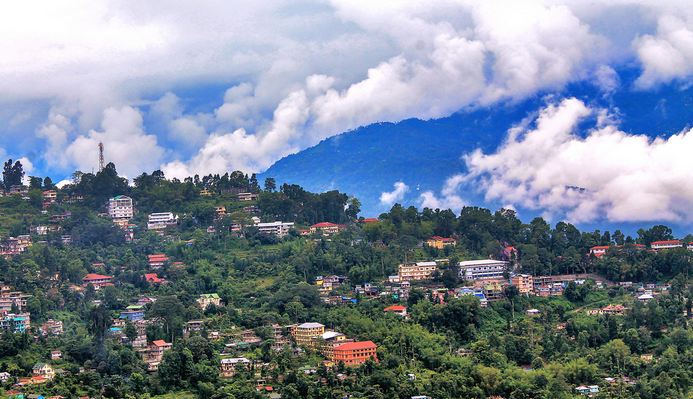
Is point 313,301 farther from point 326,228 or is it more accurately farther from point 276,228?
point 326,228

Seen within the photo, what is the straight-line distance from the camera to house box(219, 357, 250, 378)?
3331cm

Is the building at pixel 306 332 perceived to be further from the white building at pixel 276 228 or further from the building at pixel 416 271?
the white building at pixel 276 228

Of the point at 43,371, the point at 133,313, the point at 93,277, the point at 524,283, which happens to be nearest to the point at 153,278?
the point at 93,277

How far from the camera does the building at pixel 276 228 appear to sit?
47625 mm

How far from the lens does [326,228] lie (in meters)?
48.5

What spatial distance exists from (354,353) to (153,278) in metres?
10.7

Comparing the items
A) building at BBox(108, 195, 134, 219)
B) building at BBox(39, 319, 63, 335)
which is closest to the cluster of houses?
building at BBox(108, 195, 134, 219)

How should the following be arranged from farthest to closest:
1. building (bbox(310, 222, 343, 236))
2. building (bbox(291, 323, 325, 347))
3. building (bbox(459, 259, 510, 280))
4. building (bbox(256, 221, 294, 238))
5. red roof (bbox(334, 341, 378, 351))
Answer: building (bbox(310, 222, 343, 236))
building (bbox(256, 221, 294, 238))
building (bbox(459, 259, 510, 280))
building (bbox(291, 323, 325, 347))
red roof (bbox(334, 341, 378, 351))

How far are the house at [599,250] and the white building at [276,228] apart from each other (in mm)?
11819

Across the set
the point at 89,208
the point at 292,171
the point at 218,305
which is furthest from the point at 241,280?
the point at 292,171

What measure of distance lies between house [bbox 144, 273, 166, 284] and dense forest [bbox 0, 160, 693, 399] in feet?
0.70

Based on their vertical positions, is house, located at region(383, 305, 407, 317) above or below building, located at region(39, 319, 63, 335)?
below

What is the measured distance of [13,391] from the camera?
101 ft

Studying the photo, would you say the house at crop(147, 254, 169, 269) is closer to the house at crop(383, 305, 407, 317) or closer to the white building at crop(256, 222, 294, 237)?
the white building at crop(256, 222, 294, 237)
